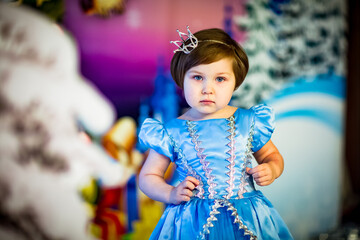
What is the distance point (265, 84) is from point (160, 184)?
183cm

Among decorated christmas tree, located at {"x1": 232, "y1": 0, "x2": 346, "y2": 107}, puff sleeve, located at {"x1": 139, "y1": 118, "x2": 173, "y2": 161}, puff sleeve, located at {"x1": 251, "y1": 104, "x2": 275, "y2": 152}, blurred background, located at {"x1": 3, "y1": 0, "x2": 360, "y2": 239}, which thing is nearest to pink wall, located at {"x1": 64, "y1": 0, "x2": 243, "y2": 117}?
blurred background, located at {"x1": 3, "y1": 0, "x2": 360, "y2": 239}

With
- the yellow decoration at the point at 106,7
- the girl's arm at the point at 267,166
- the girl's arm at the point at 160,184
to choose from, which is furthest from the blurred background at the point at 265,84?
the girl's arm at the point at 160,184

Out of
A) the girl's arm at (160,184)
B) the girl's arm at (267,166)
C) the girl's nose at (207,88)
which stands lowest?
the girl's arm at (160,184)

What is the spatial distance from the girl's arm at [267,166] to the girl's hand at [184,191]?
158mm

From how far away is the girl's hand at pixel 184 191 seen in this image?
798mm

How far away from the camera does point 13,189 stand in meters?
1.71

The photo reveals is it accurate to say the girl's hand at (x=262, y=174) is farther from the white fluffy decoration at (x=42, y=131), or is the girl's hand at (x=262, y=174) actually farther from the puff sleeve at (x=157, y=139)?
the white fluffy decoration at (x=42, y=131)

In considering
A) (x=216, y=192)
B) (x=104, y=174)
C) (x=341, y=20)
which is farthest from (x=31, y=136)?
(x=341, y=20)

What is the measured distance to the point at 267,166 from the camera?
88cm

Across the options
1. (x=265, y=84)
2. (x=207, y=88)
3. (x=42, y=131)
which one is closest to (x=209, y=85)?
(x=207, y=88)

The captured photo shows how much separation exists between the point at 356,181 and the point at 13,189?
2659mm

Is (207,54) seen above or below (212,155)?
above

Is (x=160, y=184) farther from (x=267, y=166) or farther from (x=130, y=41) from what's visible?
(x=130, y=41)

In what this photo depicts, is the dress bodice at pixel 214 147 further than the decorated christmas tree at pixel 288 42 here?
No
